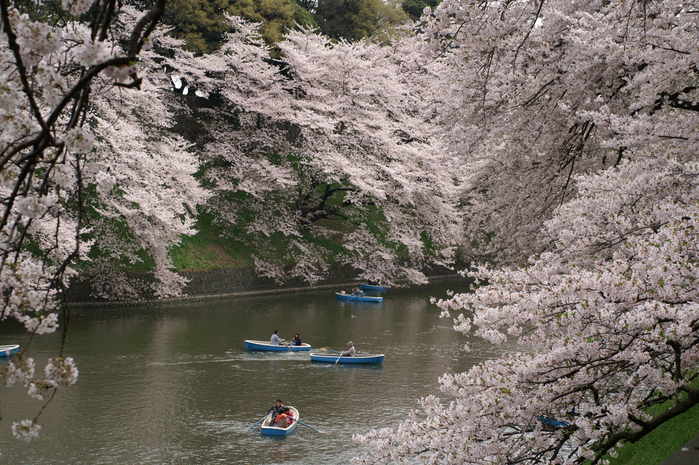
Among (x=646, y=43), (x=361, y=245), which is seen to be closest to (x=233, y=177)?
(x=361, y=245)

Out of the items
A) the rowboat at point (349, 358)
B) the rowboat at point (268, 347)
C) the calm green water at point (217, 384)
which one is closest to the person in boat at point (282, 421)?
the calm green water at point (217, 384)

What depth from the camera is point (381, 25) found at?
41.5 metres

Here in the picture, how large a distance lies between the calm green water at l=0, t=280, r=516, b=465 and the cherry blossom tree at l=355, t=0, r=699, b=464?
511 cm

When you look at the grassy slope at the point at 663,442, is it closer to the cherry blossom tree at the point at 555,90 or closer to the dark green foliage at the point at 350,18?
the cherry blossom tree at the point at 555,90

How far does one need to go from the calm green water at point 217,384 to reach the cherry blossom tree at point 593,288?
5.11 meters

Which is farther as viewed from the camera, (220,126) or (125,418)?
(220,126)

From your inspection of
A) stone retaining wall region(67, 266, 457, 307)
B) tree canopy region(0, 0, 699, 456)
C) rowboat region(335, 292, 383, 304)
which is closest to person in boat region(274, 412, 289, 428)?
tree canopy region(0, 0, 699, 456)

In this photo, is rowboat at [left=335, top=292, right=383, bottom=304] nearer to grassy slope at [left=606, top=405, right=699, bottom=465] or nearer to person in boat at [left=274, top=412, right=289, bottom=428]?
person in boat at [left=274, top=412, right=289, bottom=428]

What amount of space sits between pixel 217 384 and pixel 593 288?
39.7ft

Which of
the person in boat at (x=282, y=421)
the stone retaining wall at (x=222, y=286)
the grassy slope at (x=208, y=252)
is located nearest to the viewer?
the person in boat at (x=282, y=421)

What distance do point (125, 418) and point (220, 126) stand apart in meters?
20.3

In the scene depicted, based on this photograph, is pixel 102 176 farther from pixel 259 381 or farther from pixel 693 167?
pixel 259 381

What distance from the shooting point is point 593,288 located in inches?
214

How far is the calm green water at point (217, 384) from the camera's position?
38.9ft
